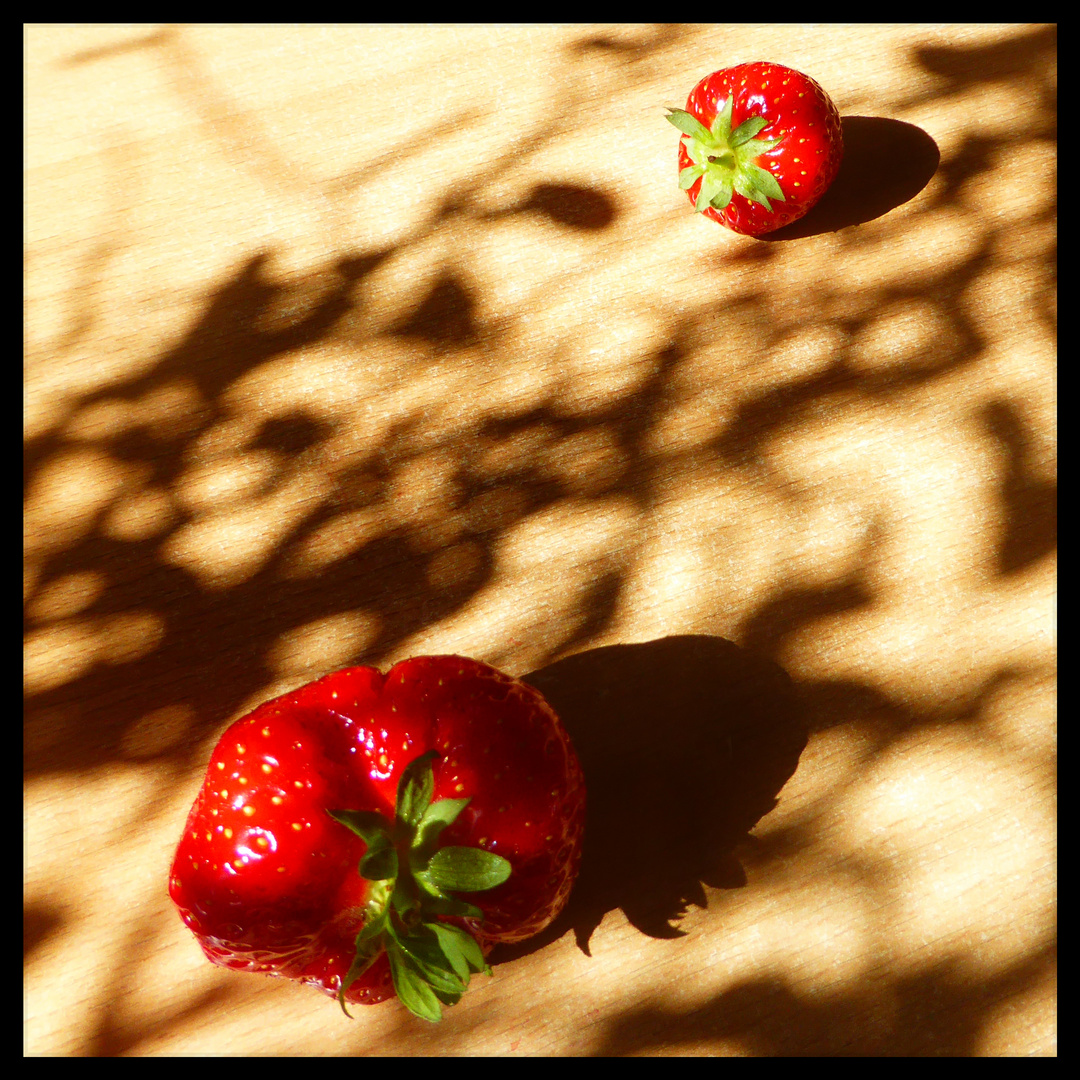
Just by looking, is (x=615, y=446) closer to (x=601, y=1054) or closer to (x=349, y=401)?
(x=349, y=401)

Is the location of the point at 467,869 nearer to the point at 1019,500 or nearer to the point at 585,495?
the point at 585,495

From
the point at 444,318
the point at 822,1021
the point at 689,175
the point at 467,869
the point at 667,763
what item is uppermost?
the point at 689,175

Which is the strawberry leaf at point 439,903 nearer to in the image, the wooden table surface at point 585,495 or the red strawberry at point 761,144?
the wooden table surface at point 585,495

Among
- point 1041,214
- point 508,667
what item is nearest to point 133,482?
point 508,667

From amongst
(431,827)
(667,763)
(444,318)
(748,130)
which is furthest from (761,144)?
(431,827)

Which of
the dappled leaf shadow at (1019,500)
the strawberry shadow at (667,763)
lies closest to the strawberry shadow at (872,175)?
the dappled leaf shadow at (1019,500)

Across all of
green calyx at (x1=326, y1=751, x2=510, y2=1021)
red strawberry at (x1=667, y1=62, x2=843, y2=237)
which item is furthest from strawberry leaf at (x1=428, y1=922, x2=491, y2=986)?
red strawberry at (x1=667, y1=62, x2=843, y2=237)
